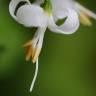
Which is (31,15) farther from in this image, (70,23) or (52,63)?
(52,63)

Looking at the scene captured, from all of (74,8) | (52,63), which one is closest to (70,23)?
(74,8)

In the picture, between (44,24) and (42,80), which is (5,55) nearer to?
(42,80)

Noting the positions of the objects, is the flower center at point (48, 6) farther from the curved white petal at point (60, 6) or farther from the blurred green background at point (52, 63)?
the blurred green background at point (52, 63)

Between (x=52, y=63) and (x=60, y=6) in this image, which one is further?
(x=52, y=63)

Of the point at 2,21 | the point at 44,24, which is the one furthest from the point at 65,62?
the point at 44,24

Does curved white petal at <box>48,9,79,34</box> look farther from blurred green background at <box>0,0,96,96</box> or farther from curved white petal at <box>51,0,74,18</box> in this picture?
blurred green background at <box>0,0,96,96</box>

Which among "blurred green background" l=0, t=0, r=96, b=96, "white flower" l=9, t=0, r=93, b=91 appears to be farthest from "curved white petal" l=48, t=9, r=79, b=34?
"blurred green background" l=0, t=0, r=96, b=96
